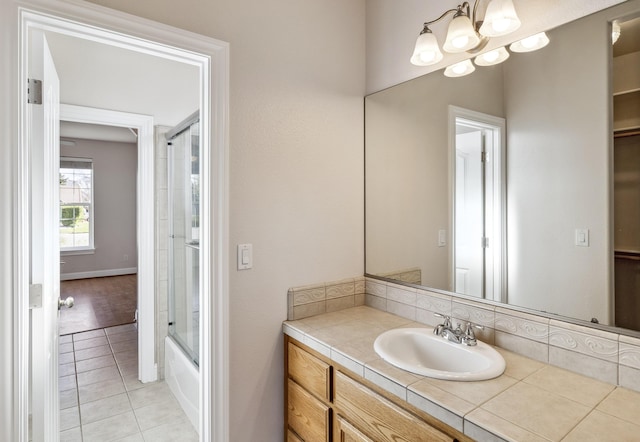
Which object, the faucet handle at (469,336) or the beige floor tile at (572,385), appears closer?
the beige floor tile at (572,385)

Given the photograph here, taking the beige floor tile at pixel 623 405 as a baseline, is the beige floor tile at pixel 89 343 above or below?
below

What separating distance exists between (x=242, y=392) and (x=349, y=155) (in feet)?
4.25

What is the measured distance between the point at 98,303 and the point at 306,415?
4749 mm

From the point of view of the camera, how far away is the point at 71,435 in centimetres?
222

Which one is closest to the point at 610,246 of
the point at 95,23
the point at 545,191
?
the point at 545,191

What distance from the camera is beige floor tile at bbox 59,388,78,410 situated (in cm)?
256

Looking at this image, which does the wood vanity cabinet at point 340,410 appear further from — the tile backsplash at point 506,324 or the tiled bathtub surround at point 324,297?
the tile backsplash at point 506,324

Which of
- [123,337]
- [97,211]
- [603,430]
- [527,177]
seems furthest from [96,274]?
[603,430]

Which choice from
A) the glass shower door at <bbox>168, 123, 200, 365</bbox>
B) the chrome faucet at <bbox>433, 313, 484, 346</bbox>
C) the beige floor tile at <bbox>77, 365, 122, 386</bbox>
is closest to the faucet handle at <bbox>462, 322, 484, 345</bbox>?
the chrome faucet at <bbox>433, 313, 484, 346</bbox>

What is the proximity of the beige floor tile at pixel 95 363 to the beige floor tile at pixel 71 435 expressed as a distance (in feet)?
3.07

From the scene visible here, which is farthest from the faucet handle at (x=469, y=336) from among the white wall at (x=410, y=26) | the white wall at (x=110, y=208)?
the white wall at (x=110, y=208)

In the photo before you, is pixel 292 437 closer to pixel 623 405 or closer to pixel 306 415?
pixel 306 415

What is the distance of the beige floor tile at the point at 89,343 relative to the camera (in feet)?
11.8

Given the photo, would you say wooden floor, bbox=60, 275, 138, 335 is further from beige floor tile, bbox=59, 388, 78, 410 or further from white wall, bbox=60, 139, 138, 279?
beige floor tile, bbox=59, 388, 78, 410
